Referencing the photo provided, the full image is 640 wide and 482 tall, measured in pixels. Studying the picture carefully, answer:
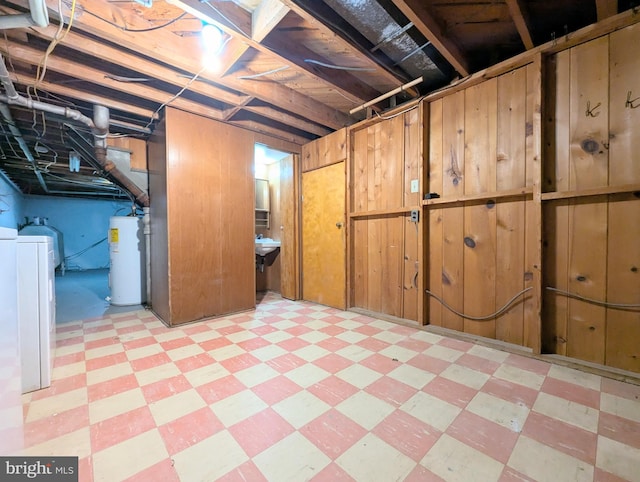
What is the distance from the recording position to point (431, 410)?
4.45 ft

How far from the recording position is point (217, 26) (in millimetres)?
1663

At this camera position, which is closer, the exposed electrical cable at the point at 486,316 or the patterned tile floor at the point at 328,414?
the patterned tile floor at the point at 328,414

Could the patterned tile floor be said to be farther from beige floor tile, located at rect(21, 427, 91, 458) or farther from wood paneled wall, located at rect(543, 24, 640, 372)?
wood paneled wall, located at rect(543, 24, 640, 372)

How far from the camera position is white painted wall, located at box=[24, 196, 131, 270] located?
7039mm

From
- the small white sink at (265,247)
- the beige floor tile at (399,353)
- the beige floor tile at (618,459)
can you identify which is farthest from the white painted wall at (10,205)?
the beige floor tile at (618,459)

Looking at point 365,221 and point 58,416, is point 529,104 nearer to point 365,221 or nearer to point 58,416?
point 365,221

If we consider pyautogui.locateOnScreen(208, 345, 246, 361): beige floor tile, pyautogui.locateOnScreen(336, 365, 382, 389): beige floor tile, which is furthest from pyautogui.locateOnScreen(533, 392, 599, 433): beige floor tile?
pyautogui.locateOnScreen(208, 345, 246, 361): beige floor tile

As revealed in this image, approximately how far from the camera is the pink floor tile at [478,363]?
1.77m

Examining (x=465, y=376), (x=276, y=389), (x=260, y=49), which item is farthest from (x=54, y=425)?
(x=260, y=49)

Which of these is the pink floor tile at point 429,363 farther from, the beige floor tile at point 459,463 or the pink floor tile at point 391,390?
the beige floor tile at point 459,463

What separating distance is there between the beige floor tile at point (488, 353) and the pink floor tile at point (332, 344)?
101 centimetres

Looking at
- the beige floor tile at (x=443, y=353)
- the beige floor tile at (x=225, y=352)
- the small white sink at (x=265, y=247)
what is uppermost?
the small white sink at (x=265, y=247)

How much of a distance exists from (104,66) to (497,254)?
3626 mm

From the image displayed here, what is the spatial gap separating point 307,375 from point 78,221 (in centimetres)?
902
